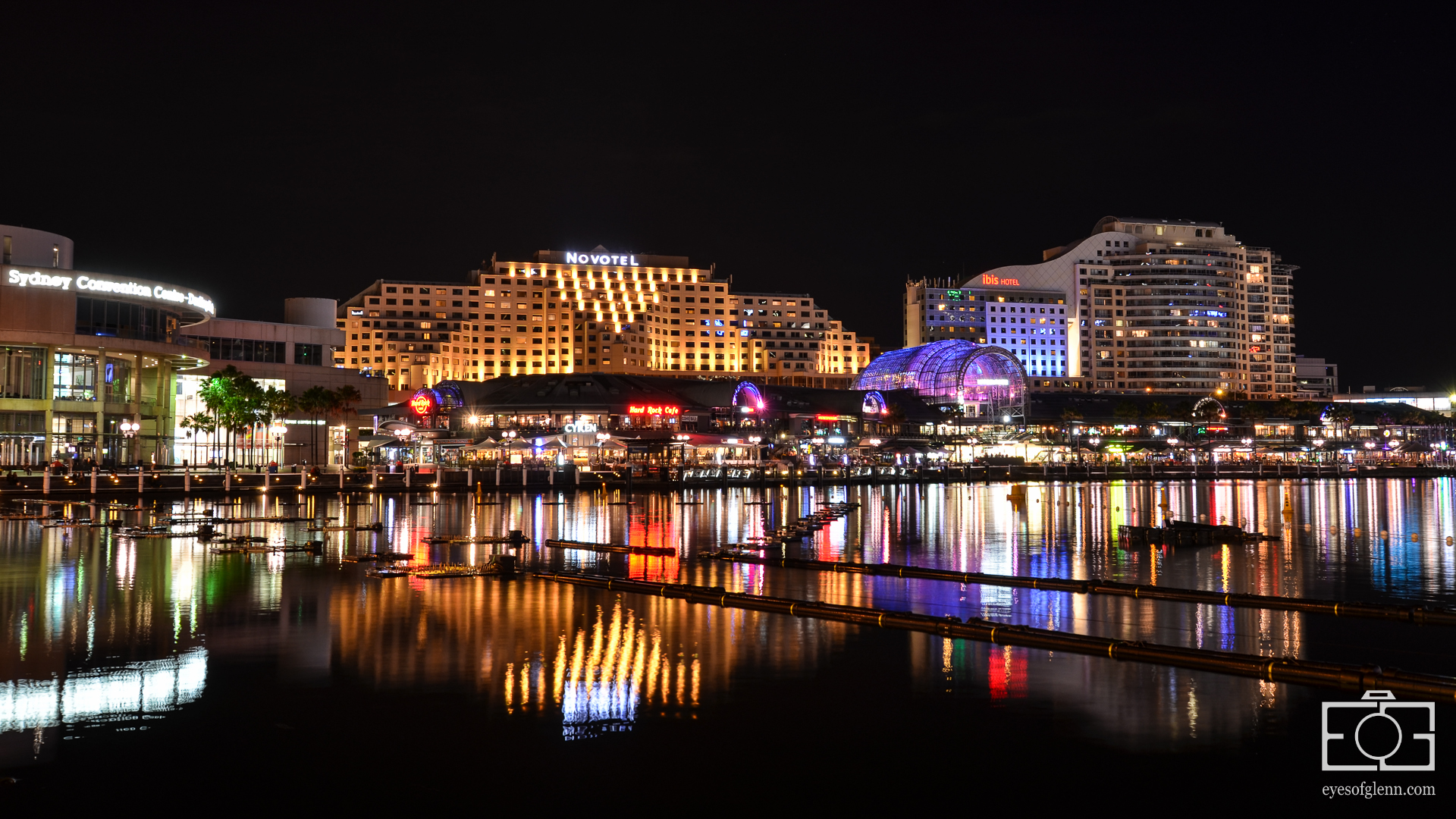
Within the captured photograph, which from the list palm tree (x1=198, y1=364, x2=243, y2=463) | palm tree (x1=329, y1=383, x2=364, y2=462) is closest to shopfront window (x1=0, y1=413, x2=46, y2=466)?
Result: palm tree (x1=198, y1=364, x2=243, y2=463)

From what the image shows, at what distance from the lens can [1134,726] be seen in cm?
1232

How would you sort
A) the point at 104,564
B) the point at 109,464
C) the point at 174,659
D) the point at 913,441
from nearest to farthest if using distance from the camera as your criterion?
1. the point at 174,659
2. the point at 104,564
3. the point at 109,464
4. the point at 913,441

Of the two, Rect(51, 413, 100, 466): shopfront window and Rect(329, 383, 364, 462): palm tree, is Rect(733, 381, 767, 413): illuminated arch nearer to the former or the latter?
Rect(329, 383, 364, 462): palm tree

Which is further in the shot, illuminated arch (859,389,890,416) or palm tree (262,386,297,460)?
illuminated arch (859,389,890,416)

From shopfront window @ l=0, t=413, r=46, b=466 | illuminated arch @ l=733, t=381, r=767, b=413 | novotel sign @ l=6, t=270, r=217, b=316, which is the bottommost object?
shopfront window @ l=0, t=413, r=46, b=466

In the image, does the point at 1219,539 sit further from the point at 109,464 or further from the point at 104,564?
the point at 109,464

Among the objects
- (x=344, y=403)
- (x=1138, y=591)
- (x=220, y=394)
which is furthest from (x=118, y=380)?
(x=1138, y=591)

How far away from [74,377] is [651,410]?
5631 centimetres

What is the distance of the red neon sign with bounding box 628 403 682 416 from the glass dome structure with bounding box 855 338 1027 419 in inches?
1527

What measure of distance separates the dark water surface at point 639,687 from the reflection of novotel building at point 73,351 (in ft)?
159

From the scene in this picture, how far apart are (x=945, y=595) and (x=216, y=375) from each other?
7164 centimetres

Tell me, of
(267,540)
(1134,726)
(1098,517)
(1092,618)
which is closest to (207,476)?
(267,540)

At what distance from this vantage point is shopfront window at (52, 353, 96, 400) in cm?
7138

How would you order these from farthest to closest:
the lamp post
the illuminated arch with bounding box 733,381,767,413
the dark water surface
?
the illuminated arch with bounding box 733,381,767,413 → the lamp post → the dark water surface
